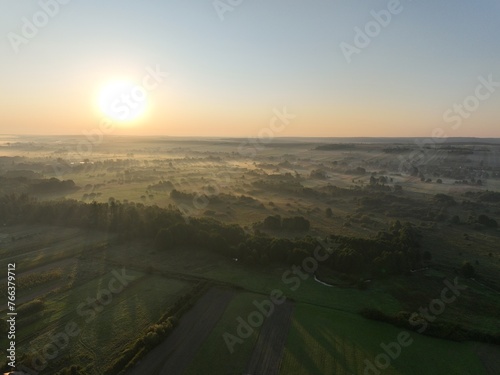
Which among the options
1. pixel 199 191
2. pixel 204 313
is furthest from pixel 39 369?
pixel 199 191

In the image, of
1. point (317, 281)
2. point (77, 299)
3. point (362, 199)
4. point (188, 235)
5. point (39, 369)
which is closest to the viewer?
point (39, 369)

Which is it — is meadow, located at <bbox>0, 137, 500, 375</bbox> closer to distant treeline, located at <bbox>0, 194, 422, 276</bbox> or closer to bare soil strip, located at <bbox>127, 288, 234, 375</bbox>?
bare soil strip, located at <bbox>127, 288, 234, 375</bbox>

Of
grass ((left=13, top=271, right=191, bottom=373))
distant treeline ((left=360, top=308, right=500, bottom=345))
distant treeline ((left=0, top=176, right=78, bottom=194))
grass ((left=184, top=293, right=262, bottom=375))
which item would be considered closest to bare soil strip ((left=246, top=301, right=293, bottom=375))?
grass ((left=184, top=293, right=262, bottom=375))

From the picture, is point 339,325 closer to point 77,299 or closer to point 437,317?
point 437,317

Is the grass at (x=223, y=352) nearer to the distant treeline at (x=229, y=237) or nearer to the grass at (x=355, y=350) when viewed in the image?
the grass at (x=355, y=350)

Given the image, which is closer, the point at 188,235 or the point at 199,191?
the point at 188,235

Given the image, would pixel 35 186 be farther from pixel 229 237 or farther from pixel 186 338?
pixel 186 338
